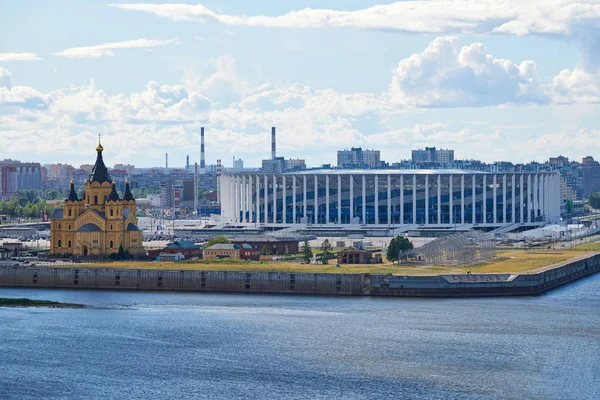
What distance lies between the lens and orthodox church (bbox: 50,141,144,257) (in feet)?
288

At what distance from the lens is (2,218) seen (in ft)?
534

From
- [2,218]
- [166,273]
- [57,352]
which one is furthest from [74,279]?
[2,218]

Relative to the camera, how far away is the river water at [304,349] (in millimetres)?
45844

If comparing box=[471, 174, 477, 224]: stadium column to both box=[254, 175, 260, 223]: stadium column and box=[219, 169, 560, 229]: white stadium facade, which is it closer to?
box=[219, 169, 560, 229]: white stadium facade

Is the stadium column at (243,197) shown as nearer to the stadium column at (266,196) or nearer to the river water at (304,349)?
the stadium column at (266,196)

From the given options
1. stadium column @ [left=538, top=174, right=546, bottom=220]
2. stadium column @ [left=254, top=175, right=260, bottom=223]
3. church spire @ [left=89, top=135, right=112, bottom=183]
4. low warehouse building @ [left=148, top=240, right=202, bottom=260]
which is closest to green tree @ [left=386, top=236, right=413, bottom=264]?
low warehouse building @ [left=148, top=240, right=202, bottom=260]

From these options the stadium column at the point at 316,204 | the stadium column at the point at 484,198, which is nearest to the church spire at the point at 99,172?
the stadium column at the point at 316,204

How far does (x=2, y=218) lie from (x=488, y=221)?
215 ft

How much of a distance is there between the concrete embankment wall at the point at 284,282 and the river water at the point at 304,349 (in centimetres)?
186

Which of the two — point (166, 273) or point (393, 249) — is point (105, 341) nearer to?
point (166, 273)

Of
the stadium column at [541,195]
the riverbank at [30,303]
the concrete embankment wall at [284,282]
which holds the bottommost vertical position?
the riverbank at [30,303]

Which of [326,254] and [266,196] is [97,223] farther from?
[266,196]

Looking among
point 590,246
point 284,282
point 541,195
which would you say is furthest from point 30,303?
point 541,195

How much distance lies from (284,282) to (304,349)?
826 inches
